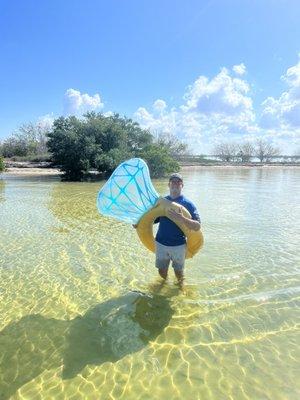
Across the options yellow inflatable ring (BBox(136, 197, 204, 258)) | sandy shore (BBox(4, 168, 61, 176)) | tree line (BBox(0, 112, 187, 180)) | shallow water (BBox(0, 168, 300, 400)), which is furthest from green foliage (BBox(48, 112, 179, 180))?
yellow inflatable ring (BBox(136, 197, 204, 258))

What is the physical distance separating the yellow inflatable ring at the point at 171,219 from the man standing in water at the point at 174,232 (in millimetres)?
85

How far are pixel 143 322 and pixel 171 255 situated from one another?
1045 mm

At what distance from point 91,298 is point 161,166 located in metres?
31.5

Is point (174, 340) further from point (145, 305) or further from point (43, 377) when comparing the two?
point (43, 377)

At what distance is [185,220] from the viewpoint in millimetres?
5055

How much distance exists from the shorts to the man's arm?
18.3 inches

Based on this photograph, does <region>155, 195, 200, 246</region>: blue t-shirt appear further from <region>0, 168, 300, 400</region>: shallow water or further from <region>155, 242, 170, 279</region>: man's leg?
<region>0, 168, 300, 400</region>: shallow water

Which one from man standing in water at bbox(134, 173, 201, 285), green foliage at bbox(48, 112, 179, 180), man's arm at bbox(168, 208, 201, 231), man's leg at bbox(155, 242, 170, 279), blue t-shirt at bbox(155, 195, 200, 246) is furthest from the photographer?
green foliage at bbox(48, 112, 179, 180)

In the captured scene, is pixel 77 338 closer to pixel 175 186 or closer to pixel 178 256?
pixel 178 256

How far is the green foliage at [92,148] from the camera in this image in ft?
114

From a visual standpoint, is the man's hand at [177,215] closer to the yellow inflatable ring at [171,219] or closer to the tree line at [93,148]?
the yellow inflatable ring at [171,219]

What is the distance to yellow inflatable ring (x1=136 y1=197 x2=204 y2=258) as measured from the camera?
5199mm

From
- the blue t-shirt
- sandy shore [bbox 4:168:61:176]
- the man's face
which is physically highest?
the man's face

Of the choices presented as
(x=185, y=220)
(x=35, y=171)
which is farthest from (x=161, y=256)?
(x=35, y=171)
